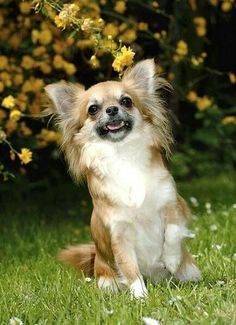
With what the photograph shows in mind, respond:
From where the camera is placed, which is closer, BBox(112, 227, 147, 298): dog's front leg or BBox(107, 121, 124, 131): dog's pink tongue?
BBox(112, 227, 147, 298): dog's front leg

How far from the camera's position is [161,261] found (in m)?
4.09

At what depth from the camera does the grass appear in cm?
341

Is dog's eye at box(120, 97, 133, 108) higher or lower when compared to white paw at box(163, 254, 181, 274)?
higher

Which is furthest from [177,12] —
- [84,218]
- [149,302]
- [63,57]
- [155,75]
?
[149,302]

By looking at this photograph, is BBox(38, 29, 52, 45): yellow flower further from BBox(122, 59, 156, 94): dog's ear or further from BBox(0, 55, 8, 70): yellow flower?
BBox(122, 59, 156, 94): dog's ear

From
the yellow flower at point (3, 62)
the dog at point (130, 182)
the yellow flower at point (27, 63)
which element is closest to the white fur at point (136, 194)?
the dog at point (130, 182)

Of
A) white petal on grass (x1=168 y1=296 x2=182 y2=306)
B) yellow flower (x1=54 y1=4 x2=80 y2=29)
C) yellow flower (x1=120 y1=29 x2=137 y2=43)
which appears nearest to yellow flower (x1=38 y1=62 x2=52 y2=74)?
yellow flower (x1=120 y1=29 x2=137 y2=43)

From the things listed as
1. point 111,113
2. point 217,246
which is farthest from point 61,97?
point 217,246

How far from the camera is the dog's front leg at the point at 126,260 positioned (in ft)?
12.9

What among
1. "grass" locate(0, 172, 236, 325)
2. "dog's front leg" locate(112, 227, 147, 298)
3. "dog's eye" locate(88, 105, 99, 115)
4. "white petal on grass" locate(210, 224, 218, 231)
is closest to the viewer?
"grass" locate(0, 172, 236, 325)

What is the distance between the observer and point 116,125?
13.4 ft

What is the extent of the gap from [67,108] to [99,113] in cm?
31

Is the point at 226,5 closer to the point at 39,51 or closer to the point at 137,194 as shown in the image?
the point at 39,51

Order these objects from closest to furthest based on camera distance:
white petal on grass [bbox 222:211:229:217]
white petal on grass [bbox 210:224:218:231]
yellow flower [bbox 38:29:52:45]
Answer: white petal on grass [bbox 210:224:218:231], white petal on grass [bbox 222:211:229:217], yellow flower [bbox 38:29:52:45]
